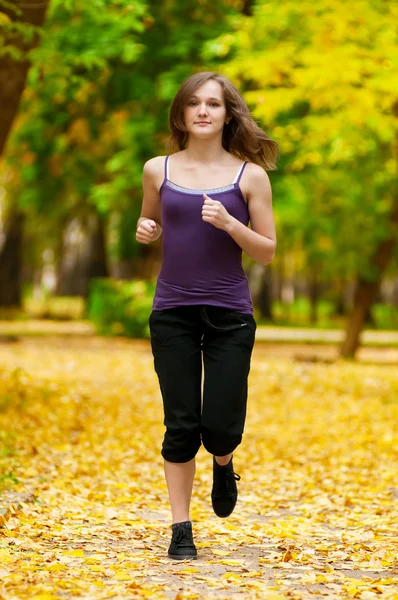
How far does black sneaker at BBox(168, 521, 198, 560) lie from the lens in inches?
198

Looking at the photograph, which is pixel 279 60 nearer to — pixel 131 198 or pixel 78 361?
pixel 78 361

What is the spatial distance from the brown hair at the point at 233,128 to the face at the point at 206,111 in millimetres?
28

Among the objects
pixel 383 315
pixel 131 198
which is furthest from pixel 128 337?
pixel 383 315

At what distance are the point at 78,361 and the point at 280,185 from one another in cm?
548

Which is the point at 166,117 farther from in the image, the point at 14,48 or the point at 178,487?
the point at 178,487

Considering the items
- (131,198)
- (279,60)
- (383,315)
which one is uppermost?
(279,60)

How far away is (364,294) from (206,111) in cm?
1603

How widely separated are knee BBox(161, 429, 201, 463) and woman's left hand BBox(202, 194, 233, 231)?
1019mm

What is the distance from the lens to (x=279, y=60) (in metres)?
13.8

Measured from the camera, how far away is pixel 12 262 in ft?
112

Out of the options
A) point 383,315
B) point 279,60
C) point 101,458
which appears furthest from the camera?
point 383,315

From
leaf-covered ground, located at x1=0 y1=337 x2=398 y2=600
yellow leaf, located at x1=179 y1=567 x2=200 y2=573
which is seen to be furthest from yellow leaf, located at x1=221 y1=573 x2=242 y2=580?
yellow leaf, located at x1=179 y1=567 x2=200 y2=573

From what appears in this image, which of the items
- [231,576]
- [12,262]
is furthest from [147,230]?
[12,262]

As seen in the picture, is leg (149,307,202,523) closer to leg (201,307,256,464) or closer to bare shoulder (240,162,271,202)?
leg (201,307,256,464)
